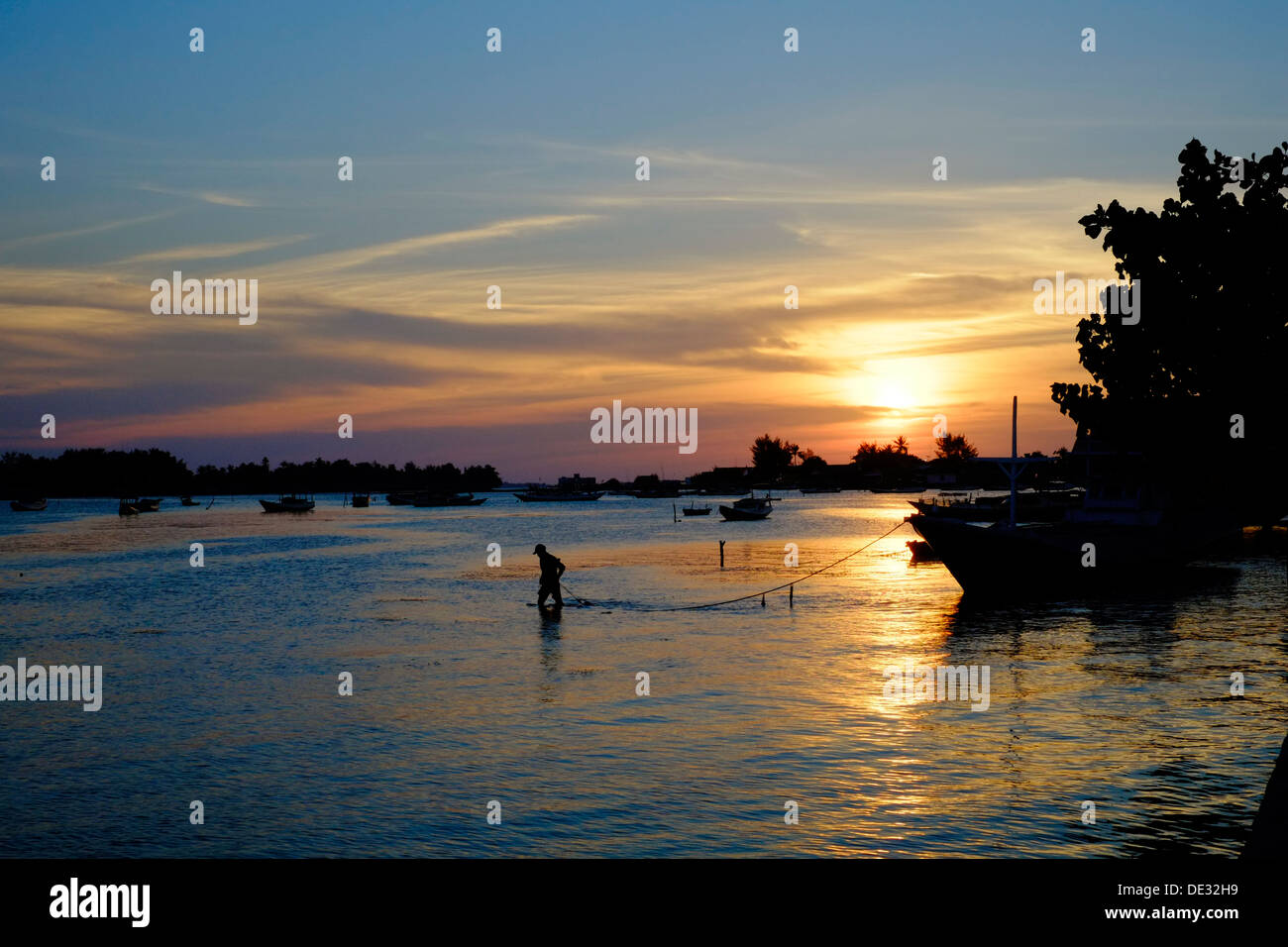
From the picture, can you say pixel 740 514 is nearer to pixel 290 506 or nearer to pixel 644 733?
pixel 290 506

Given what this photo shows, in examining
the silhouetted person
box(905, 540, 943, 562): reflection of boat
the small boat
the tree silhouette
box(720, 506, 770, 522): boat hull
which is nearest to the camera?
the tree silhouette

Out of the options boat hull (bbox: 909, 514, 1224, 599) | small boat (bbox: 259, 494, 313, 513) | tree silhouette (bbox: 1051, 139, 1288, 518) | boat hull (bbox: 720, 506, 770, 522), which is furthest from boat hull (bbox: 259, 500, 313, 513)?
tree silhouette (bbox: 1051, 139, 1288, 518)

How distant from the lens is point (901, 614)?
34.1 meters

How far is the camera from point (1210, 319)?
886cm

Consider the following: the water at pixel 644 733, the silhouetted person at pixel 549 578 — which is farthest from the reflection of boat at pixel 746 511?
the silhouetted person at pixel 549 578

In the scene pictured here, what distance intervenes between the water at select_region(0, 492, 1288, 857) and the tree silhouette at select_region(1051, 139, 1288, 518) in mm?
3915

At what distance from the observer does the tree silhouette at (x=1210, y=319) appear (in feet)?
28.3

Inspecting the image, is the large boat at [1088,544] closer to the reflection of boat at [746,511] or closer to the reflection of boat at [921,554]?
the reflection of boat at [921,554]

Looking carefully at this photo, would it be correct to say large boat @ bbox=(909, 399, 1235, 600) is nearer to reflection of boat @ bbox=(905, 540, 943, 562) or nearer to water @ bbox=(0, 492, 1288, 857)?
water @ bbox=(0, 492, 1288, 857)

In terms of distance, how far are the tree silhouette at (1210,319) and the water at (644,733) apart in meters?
3.92

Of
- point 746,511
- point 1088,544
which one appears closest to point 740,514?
point 746,511

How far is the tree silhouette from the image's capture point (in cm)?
864
